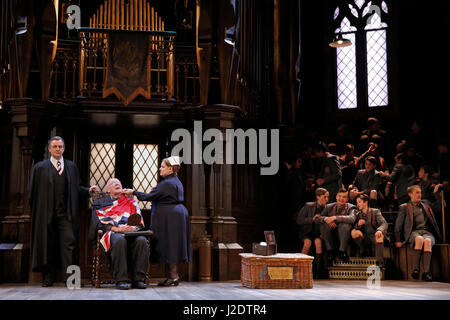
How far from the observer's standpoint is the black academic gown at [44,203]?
9.17m

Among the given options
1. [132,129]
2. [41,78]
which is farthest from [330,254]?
[41,78]

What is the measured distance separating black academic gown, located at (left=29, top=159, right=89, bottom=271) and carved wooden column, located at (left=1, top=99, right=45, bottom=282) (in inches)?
45.1

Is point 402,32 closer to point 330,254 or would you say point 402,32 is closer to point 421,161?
point 421,161

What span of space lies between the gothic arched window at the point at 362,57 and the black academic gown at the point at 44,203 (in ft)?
28.8

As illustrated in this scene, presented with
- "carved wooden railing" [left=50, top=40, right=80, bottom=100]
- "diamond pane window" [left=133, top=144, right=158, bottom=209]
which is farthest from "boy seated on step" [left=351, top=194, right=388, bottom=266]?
"carved wooden railing" [left=50, top=40, right=80, bottom=100]

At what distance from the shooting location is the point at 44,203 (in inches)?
365

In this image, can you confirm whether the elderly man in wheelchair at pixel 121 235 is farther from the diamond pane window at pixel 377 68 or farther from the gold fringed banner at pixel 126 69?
the diamond pane window at pixel 377 68

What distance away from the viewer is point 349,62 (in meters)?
16.5

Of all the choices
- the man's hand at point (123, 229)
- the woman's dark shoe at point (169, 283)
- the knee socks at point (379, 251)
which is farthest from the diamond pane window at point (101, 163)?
the knee socks at point (379, 251)

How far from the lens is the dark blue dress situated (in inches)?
365

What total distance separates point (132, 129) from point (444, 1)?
800 centimetres

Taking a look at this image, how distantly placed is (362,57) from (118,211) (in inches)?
362
